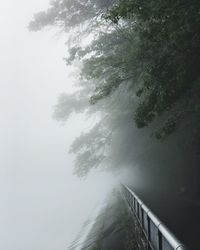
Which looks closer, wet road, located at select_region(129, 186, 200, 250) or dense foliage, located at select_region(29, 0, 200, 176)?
dense foliage, located at select_region(29, 0, 200, 176)

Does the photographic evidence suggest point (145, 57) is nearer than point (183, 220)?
Yes

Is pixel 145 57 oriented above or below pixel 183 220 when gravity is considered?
above

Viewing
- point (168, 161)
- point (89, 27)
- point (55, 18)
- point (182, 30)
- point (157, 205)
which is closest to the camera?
point (182, 30)

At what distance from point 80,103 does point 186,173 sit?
16482 mm

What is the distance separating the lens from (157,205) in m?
22.4

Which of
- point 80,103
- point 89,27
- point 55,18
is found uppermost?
point 80,103

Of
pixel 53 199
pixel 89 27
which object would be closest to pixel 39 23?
pixel 89 27

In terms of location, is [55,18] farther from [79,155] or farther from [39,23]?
[79,155]

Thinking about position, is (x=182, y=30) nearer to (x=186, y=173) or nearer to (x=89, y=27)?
(x=89, y=27)

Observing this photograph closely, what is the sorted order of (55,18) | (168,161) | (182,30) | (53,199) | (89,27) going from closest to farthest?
(182,30) < (89,27) < (55,18) < (168,161) < (53,199)

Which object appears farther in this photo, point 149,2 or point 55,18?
point 55,18

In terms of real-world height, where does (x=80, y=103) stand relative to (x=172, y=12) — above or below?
above

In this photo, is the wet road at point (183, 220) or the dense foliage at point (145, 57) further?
the wet road at point (183, 220)

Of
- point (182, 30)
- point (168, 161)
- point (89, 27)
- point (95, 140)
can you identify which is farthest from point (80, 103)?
point (182, 30)
